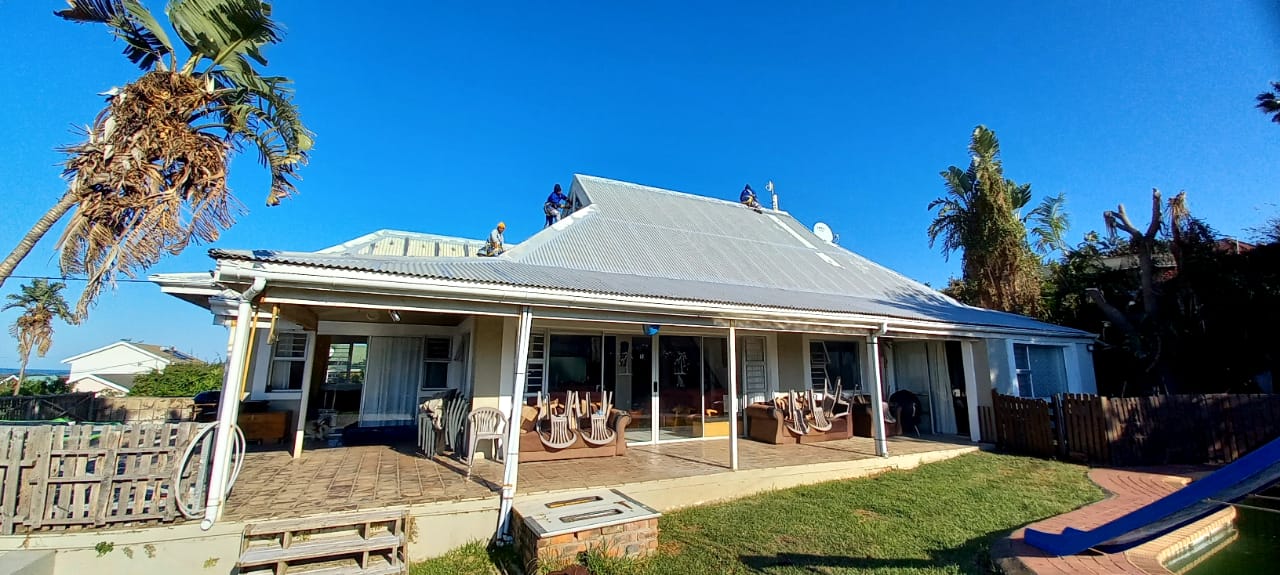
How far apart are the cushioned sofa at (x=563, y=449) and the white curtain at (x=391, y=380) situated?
4137mm

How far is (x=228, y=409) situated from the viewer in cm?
494

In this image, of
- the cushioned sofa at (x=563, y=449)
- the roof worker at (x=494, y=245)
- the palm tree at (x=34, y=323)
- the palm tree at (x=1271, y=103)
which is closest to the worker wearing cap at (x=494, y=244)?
the roof worker at (x=494, y=245)

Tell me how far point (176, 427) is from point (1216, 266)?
19.0 m

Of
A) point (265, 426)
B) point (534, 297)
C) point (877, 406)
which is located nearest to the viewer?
point (534, 297)

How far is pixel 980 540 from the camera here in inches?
202

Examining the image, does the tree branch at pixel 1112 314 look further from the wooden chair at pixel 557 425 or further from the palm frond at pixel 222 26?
the palm frond at pixel 222 26

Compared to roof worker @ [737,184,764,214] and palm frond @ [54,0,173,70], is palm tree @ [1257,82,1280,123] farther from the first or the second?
palm frond @ [54,0,173,70]

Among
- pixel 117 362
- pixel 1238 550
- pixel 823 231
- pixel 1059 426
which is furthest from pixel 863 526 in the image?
pixel 117 362

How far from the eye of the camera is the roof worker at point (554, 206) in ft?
→ 46.5

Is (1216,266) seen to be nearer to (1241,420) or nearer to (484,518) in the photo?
(1241,420)

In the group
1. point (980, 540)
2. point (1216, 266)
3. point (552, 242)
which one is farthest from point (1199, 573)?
point (1216, 266)

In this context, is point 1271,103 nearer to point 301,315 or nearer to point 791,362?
point 791,362

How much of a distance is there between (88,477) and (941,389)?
13799mm

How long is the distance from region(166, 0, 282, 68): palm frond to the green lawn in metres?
7.65
